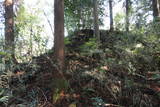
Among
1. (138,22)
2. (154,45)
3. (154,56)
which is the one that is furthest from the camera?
(138,22)

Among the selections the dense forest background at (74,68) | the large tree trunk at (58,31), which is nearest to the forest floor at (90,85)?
the dense forest background at (74,68)

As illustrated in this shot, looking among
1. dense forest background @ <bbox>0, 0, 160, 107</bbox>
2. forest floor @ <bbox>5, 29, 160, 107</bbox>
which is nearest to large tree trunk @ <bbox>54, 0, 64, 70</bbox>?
dense forest background @ <bbox>0, 0, 160, 107</bbox>

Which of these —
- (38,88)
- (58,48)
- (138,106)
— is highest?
(58,48)

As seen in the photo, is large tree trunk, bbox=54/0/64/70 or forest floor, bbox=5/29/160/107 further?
large tree trunk, bbox=54/0/64/70

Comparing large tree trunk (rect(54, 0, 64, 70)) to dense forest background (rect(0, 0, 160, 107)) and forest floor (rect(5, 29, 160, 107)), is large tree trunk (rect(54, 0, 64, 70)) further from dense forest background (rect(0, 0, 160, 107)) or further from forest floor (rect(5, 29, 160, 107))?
forest floor (rect(5, 29, 160, 107))

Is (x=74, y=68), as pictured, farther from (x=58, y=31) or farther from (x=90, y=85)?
(x=58, y=31)

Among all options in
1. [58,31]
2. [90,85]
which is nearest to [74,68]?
[90,85]

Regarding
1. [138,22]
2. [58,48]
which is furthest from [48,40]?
[138,22]

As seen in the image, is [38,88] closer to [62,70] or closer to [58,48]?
[62,70]

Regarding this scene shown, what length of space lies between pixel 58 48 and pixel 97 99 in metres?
1.57

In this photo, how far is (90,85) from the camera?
4.55 meters

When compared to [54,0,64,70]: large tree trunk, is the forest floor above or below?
below

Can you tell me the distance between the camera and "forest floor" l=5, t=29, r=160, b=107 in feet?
13.4

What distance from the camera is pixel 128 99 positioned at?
13.6 ft
